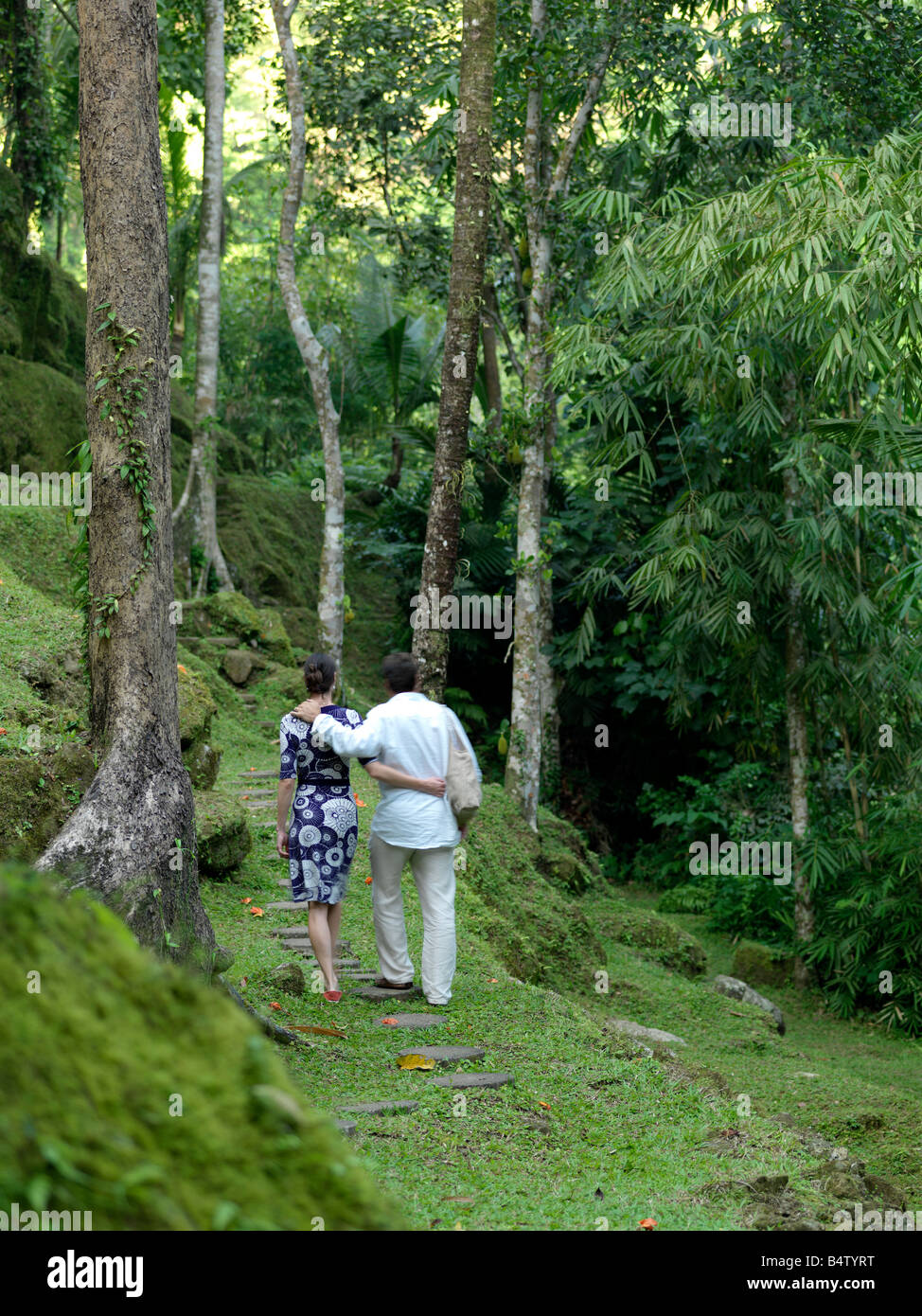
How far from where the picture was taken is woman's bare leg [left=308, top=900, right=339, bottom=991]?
581cm

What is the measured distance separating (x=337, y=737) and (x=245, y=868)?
112 inches

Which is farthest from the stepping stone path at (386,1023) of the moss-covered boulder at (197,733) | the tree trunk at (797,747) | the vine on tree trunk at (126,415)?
the tree trunk at (797,747)

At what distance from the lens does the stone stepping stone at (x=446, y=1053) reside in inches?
209

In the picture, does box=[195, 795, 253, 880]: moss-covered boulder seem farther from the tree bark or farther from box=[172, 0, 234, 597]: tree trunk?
box=[172, 0, 234, 597]: tree trunk

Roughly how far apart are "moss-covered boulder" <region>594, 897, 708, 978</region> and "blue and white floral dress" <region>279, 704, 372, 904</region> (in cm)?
563

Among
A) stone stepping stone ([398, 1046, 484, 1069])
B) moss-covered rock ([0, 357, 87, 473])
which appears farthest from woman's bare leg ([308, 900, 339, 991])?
moss-covered rock ([0, 357, 87, 473])

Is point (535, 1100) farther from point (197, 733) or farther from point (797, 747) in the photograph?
point (797, 747)

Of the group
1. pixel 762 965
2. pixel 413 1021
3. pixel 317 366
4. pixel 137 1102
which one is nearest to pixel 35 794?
pixel 413 1021

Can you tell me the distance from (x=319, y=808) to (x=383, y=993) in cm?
118

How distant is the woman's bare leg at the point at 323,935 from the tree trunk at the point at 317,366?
679cm

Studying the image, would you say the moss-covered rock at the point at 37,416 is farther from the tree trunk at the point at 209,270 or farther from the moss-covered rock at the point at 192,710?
the moss-covered rock at the point at 192,710

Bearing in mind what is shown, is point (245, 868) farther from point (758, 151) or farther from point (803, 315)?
point (758, 151)

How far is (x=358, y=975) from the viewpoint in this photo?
6637 mm

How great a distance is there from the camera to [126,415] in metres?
5.09
